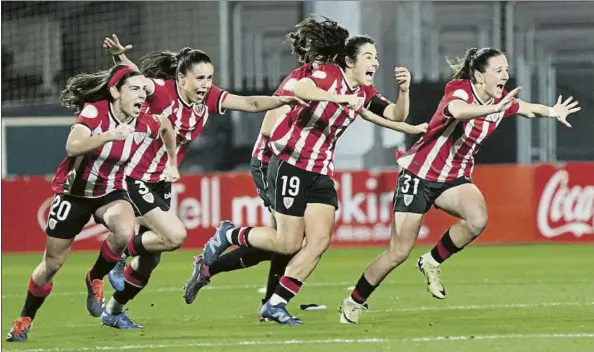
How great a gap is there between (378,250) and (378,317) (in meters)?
7.11

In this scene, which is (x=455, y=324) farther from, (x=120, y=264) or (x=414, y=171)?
(x=120, y=264)

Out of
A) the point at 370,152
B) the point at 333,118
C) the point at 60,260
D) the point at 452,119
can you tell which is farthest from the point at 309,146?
the point at 370,152

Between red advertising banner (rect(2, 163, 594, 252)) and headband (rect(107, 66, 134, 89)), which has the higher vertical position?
headband (rect(107, 66, 134, 89))

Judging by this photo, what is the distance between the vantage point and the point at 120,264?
9875 mm

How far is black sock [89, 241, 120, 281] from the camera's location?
852 cm

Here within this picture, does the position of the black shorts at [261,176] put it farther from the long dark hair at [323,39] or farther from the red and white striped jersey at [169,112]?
the long dark hair at [323,39]

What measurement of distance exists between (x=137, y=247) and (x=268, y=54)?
1592cm

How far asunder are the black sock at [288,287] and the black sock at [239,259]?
78 centimetres

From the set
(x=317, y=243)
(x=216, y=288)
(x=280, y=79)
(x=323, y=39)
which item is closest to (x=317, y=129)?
(x=323, y=39)

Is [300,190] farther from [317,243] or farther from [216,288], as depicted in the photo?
[216,288]

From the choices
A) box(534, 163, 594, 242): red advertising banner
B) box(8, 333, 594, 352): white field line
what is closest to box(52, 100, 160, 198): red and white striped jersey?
box(8, 333, 594, 352): white field line

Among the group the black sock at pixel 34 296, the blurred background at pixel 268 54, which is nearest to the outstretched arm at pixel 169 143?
the black sock at pixel 34 296

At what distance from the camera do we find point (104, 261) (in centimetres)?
858

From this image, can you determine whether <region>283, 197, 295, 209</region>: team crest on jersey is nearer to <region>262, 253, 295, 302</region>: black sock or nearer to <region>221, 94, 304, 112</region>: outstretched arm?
<region>221, 94, 304, 112</region>: outstretched arm
